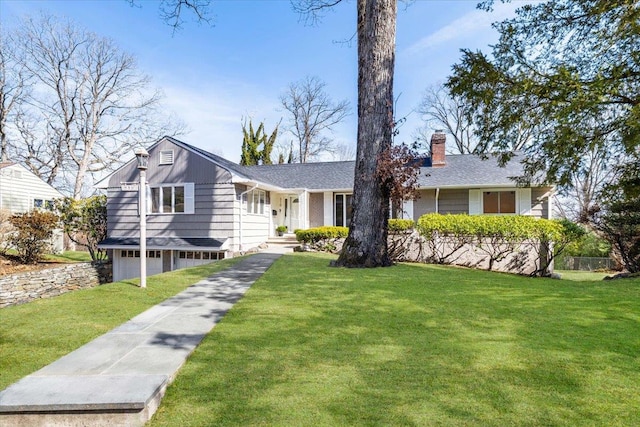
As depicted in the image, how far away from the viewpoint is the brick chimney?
1709 centimetres

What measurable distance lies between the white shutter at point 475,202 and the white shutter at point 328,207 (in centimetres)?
622

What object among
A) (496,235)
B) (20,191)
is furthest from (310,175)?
(20,191)

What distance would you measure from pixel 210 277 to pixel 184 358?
15.0 ft

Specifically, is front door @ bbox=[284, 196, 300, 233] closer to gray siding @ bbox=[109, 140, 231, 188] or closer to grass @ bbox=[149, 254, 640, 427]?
gray siding @ bbox=[109, 140, 231, 188]

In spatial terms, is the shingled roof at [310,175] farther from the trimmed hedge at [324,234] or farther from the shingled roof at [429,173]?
the trimmed hedge at [324,234]

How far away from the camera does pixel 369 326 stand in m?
4.08

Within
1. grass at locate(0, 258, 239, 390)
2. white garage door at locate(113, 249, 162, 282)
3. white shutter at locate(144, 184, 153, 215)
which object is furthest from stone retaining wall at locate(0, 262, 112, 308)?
grass at locate(0, 258, 239, 390)

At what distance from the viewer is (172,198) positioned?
14242 millimetres

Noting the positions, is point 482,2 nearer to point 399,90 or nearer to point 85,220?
point 399,90

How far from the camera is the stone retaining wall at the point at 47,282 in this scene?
10328 millimetres

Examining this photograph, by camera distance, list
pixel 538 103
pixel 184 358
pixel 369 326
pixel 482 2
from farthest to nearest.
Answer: pixel 482 2 < pixel 538 103 < pixel 369 326 < pixel 184 358

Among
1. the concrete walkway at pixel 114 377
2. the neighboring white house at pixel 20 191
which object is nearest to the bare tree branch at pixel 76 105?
the neighboring white house at pixel 20 191

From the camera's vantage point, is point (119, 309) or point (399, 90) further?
point (399, 90)

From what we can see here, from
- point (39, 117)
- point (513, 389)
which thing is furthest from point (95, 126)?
point (513, 389)
